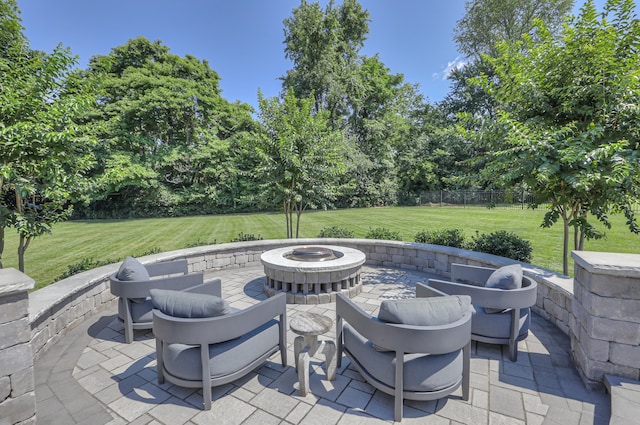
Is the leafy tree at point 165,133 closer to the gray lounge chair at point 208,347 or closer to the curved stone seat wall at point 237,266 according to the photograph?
the curved stone seat wall at point 237,266

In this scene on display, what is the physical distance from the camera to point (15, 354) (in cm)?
195

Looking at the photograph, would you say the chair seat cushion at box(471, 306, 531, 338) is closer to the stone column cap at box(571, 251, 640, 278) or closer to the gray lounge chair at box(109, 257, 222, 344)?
the stone column cap at box(571, 251, 640, 278)

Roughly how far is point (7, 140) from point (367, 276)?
19.8 feet

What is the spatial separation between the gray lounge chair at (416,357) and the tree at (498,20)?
83.4ft

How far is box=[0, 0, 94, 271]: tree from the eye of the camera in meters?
3.34

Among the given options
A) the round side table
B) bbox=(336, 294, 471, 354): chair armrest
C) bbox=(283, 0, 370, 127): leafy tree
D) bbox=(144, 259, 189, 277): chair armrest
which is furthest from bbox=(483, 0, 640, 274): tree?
bbox=(283, 0, 370, 127): leafy tree

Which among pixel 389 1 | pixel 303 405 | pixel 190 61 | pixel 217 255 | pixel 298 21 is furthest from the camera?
pixel 190 61

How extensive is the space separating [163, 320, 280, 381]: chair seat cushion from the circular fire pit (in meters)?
1.94

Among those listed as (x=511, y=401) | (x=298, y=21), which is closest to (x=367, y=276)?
(x=511, y=401)

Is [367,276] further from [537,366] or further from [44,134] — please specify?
[44,134]

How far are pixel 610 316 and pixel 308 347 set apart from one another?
271cm

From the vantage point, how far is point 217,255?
637 cm

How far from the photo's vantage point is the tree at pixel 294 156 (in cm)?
754

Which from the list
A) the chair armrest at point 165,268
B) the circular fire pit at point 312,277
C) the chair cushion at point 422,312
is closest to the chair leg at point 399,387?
the chair cushion at point 422,312
